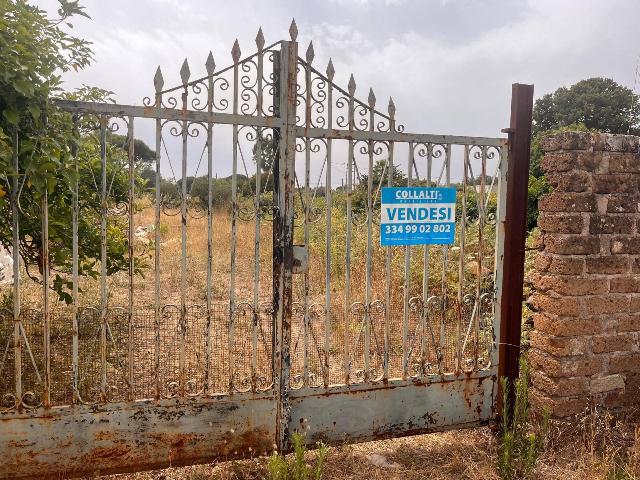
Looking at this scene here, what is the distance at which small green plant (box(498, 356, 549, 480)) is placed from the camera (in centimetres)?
297

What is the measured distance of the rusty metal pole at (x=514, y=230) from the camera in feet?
11.0

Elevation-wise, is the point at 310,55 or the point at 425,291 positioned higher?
the point at 310,55

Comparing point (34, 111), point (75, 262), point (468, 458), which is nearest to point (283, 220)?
point (75, 262)

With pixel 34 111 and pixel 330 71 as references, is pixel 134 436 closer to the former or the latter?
pixel 34 111

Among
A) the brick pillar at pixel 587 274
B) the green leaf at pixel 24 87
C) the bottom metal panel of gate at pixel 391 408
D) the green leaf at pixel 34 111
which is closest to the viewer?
the green leaf at pixel 24 87

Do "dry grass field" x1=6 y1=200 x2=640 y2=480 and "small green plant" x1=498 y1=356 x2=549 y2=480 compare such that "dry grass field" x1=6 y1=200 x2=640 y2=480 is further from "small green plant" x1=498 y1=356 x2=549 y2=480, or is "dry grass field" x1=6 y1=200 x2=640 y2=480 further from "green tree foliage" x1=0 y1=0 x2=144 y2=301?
"green tree foliage" x1=0 y1=0 x2=144 y2=301

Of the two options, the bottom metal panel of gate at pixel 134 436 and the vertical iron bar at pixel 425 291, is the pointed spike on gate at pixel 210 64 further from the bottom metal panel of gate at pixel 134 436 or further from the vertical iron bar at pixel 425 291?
the bottom metal panel of gate at pixel 134 436

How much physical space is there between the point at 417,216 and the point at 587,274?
1293 mm

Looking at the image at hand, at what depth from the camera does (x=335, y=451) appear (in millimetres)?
3373

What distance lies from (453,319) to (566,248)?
7.09 ft

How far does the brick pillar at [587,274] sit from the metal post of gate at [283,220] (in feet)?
6.10

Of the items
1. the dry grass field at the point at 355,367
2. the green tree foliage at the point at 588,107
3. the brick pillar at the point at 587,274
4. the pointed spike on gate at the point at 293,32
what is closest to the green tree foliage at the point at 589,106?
the green tree foliage at the point at 588,107

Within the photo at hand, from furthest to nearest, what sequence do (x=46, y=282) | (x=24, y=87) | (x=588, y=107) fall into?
(x=588, y=107) < (x=46, y=282) < (x=24, y=87)

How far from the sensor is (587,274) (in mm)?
3482
